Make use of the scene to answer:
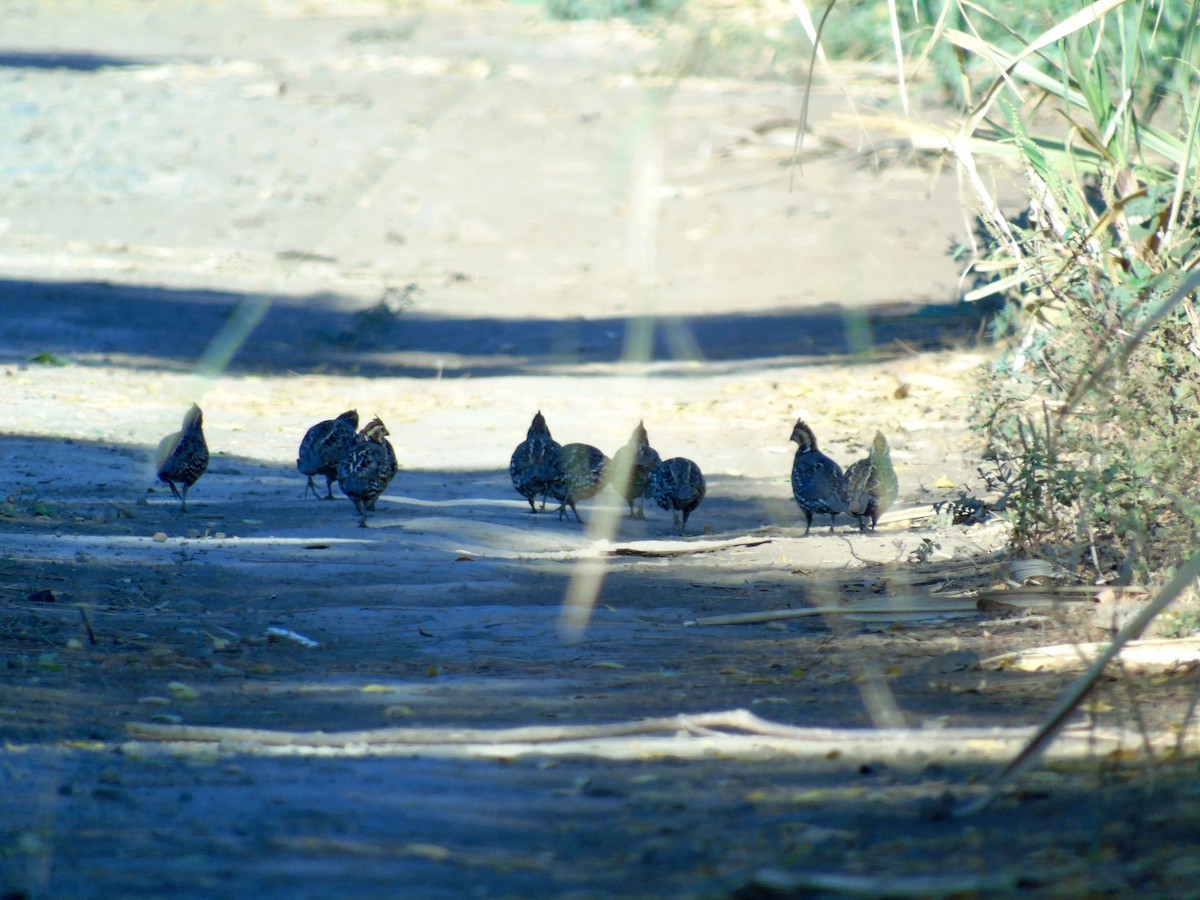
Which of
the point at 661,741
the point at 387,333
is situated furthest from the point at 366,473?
the point at 387,333

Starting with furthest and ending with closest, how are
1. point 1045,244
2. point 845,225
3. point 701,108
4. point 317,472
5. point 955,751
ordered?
point 701,108
point 845,225
point 317,472
point 1045,244
point 955,751

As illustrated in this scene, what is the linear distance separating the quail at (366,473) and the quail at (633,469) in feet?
5.38

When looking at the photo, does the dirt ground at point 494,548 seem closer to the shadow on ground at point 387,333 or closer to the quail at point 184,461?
the shadow on ground at point 387,333

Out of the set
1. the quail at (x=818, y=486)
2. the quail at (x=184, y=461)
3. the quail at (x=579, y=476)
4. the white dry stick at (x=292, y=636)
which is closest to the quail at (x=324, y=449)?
the quail at (x=184, y=461)

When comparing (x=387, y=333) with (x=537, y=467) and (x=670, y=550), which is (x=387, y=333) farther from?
(x=670, y=550)

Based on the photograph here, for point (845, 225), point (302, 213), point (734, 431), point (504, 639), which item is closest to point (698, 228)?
point (845, 225)

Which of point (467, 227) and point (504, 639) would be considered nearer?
point (504, 639)

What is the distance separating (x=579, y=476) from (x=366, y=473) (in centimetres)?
154

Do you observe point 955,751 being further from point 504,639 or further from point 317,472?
point 317,472

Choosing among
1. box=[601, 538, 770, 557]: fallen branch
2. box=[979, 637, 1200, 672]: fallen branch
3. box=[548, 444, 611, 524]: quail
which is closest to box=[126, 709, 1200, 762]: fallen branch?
box=[979, 637, 1200, 672]: fallen branch

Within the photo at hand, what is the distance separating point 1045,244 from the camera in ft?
25.3

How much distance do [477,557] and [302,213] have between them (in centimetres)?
1603

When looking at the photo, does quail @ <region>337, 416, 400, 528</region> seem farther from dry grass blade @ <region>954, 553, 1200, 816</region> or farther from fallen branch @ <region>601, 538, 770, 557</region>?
dry grass blade @ <region>954, 553, 1200, 816</region>

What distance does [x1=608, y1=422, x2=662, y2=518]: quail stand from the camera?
36.3ft
